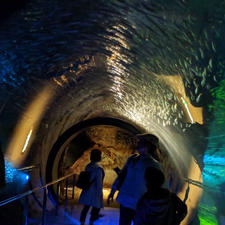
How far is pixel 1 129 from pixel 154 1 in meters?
4.07

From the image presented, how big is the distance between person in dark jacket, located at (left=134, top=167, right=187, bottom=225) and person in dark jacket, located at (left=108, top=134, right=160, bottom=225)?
0.69 meters

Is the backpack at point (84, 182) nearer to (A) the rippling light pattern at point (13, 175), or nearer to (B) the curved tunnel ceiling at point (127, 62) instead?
(B) the curved tunnel ceiling at point (127, 62)

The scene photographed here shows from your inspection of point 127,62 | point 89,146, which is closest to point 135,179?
point 127,62

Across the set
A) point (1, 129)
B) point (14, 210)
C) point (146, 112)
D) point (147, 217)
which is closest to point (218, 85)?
point (147, 217)

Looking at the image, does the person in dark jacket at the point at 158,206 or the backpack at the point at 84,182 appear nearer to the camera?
the person in dark jacket at the point at 158,206

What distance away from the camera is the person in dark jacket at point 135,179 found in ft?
9.62

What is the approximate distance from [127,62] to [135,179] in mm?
1527

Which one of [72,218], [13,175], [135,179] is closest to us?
[135,179]

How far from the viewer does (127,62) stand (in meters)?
3.54

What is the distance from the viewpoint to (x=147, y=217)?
215cm

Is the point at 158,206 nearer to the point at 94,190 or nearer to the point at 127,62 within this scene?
the point at 127,62

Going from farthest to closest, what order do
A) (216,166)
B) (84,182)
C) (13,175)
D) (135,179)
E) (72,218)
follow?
(72,218) → (13,175) → (84,182) → (135,179) → (216,166)

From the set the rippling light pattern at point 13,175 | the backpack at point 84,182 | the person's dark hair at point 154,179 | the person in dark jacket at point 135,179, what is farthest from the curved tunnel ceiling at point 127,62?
the backpack at point 84,182

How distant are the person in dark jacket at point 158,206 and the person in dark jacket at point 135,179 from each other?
692mm
